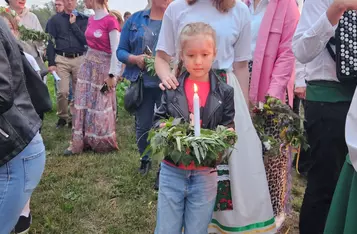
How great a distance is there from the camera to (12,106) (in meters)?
1.89

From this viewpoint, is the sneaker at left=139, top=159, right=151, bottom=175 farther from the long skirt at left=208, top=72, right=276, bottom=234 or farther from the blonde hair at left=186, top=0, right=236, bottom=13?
the blonde hair at left=186, top=0, right=236, bottom=13

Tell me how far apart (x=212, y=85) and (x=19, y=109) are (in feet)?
3.40

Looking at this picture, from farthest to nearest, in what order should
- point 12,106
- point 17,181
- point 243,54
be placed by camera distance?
1. point 243,54
2. point 17,181
3. point 12,106

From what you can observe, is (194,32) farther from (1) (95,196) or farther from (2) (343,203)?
(1) (95,196)

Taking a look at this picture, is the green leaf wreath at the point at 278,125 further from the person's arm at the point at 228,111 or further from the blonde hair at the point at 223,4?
the blonde hair at the point at 223,4

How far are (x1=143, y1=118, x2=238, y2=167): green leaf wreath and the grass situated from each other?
1.58 metres

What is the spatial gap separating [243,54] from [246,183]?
0.85 m

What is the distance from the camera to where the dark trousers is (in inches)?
98.3

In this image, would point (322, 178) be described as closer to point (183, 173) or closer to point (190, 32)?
point (183, 173)

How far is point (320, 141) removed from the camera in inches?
101

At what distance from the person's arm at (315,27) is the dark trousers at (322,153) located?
343mm

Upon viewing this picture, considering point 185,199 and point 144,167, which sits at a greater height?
point 185,199

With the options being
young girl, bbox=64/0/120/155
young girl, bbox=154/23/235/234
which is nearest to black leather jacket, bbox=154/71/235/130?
young girl, bbox=154/23/235/234

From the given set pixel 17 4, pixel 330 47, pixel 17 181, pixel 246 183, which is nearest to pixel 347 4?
pixel 330 47
